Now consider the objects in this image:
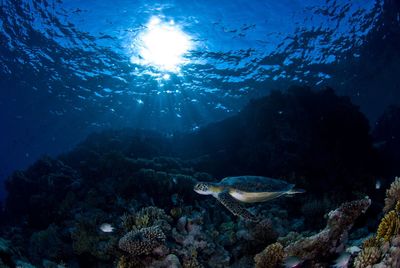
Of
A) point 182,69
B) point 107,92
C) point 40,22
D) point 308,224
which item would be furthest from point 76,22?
point 308,224

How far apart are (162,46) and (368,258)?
18.8 m

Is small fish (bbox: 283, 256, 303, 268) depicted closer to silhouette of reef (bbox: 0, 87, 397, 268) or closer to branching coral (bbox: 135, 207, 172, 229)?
silhouette of reef (bbox: 0, 87, 397, 268)

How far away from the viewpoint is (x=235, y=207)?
6.34 metres

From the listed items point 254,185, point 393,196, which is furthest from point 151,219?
point 393,196

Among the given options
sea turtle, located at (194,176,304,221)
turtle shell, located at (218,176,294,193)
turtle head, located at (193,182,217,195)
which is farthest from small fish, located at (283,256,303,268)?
A: turtle head, located at (193,182,217,195)

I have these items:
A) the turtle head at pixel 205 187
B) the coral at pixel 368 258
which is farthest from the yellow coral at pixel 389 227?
the turtle head at pixel 205 187

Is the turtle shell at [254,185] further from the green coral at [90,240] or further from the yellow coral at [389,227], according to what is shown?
the green coral at [90,240]

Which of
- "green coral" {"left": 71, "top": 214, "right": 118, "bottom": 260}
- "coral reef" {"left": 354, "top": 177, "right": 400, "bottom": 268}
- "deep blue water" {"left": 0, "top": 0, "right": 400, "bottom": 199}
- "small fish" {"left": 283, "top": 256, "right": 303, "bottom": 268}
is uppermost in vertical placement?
"deep blue water" {"left": 0, "top": 0, "right": 400, "bottom": 199}

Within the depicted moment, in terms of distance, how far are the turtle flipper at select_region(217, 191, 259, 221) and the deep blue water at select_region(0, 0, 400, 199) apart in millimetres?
12363

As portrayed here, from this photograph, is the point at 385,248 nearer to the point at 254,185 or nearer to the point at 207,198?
A: the point at 254,185

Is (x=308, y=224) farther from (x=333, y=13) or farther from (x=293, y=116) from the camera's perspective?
(x=333, y=13)

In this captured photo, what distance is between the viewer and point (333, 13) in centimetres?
1739

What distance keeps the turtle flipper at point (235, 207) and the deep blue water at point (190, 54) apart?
1236 centimetres

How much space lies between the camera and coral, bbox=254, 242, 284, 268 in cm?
476
